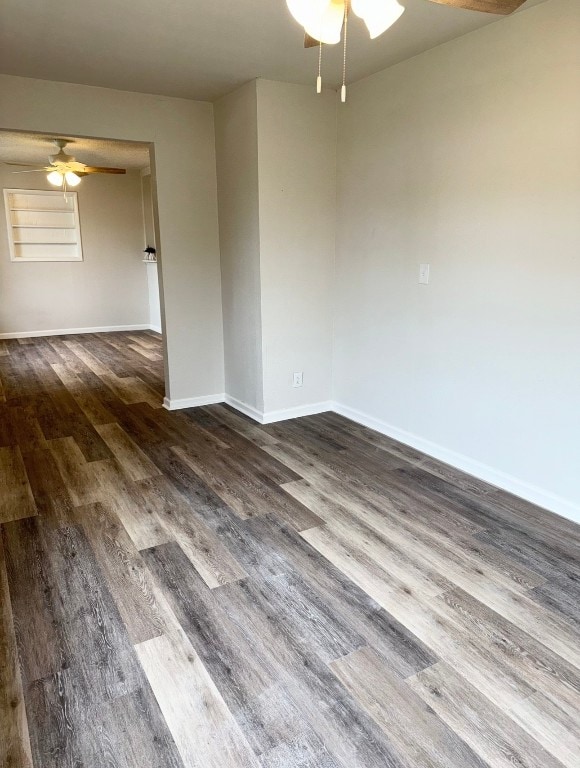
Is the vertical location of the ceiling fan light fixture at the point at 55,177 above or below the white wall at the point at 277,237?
above

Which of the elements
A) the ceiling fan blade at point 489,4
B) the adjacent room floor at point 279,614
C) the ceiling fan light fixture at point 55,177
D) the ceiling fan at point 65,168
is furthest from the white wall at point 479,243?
the ceiling fan light fixture at point 55,177

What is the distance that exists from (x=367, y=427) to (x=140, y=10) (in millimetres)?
2953

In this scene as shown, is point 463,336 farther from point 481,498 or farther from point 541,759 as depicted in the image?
point 541,759

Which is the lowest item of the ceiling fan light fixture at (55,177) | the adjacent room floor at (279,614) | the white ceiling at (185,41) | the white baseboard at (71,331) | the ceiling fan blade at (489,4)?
the adjacent room floor at (279,614)

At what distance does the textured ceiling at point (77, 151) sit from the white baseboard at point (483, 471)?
151 inches

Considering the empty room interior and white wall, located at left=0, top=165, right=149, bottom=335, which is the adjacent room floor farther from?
white wall, located at left=0, top=165, right=149, bottom=335

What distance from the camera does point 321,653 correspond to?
1.79 meters

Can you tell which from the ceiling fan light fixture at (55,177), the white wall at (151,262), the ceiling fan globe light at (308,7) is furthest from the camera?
the white wall at (151,262)

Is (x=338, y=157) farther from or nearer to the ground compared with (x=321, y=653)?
farther from the ground

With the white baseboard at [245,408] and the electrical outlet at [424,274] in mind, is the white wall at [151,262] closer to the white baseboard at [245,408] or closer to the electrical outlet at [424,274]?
the white baseboard at [245,408]

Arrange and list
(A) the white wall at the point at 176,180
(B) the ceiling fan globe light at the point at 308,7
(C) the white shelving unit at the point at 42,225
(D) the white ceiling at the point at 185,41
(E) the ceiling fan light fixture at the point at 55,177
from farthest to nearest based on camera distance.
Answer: (C) the white shelving unit at the point at 42,225
(E) the ceiling fan light fixture at the point at 55,177
(A) the white wall at the point at 176,180
(D) the white ceiling at the point at 185,41
(B) the ceiling fan globe light at the point at 308,7

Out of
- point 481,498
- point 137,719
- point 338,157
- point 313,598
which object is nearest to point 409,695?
point 313,598

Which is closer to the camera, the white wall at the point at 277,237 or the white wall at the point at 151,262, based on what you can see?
the white wall at the point at 277,237

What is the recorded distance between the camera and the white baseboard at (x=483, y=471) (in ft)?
8.86
